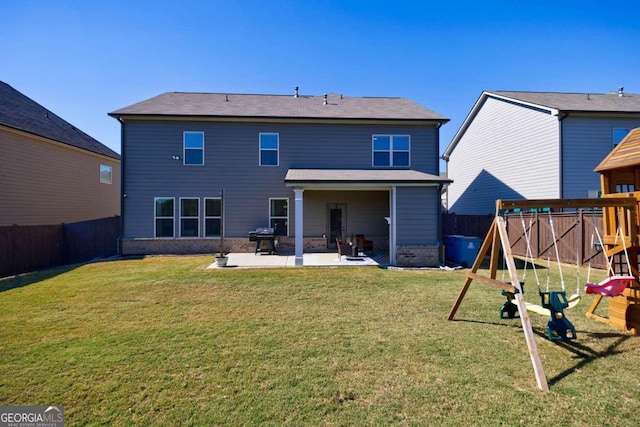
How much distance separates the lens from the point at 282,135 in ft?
42.1

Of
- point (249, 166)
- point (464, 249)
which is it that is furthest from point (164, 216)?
point (464, 249)

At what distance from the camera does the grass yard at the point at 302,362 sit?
105 inches

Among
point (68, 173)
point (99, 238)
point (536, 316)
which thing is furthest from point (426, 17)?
point (68, 173)

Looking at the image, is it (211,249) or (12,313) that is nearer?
(12,313)

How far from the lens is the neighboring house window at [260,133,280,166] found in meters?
12.8

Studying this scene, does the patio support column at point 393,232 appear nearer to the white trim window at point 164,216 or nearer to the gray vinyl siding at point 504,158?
the gray vinyl siding at point 504,158

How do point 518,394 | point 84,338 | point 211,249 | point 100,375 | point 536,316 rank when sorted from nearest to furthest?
point 518,394 → point 100,375 → point 84,338 → point 536,316 → point 211,249

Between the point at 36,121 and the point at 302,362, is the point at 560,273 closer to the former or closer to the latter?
the point at 302,362

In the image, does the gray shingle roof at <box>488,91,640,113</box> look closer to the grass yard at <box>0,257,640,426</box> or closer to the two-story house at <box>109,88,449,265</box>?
the two-story house at <box>109,88,449,265</box>

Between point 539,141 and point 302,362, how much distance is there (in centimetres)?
1516

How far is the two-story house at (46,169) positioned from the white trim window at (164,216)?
5790mm

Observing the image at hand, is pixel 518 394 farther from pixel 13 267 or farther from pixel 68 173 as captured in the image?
pixel 68 173

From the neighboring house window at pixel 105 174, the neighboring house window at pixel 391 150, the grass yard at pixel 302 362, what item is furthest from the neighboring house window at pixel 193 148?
the neighboring house window at pixel 105 174

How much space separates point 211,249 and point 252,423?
10.8m
